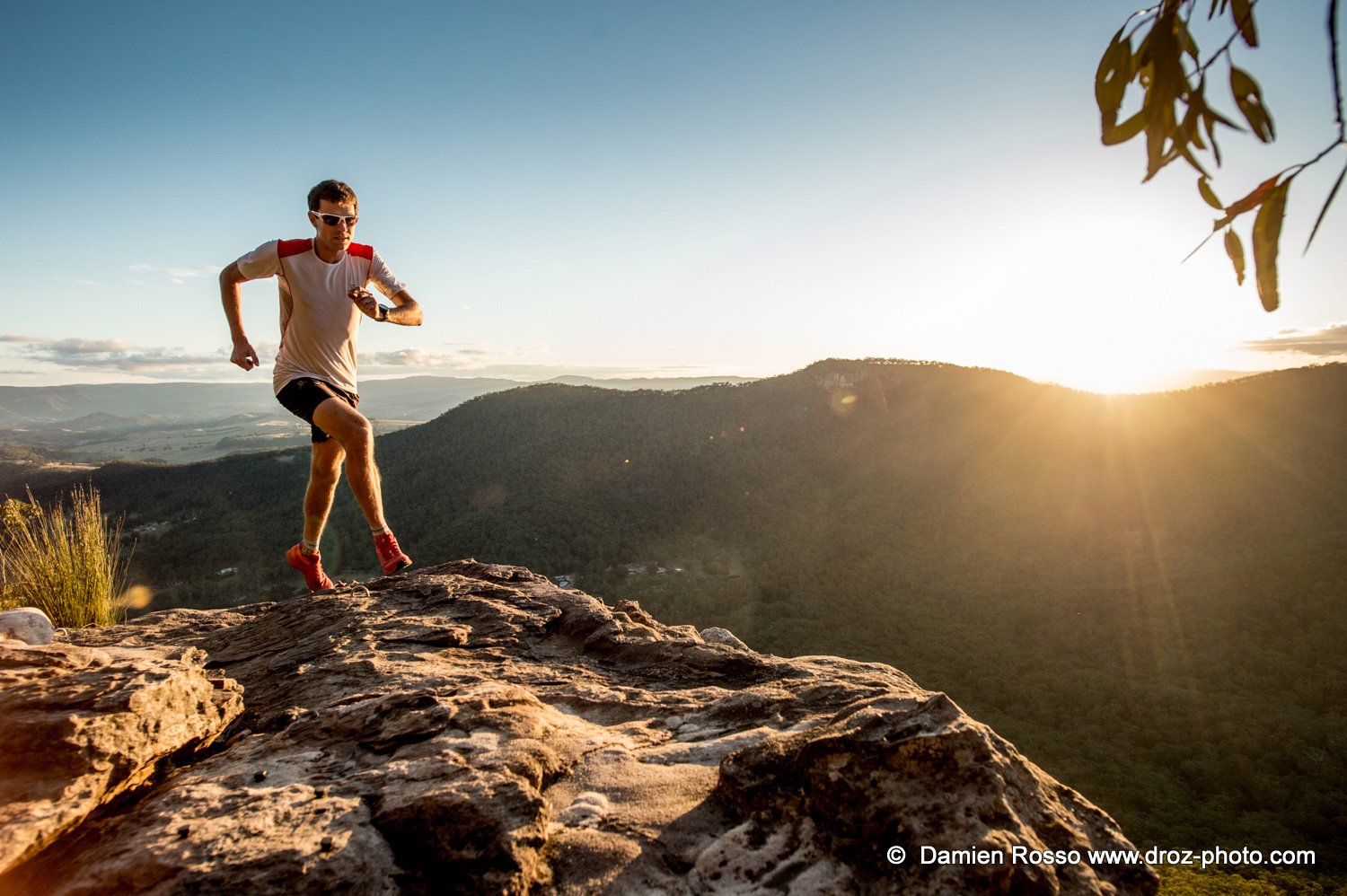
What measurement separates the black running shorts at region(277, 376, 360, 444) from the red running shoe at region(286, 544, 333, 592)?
1.02m

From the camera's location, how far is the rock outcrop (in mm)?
1662

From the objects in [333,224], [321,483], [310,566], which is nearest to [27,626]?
[310,566]

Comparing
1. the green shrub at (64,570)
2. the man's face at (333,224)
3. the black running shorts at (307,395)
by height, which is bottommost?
the green shrub at (64,570)

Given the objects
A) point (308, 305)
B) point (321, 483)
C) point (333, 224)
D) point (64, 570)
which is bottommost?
point (64, 570)

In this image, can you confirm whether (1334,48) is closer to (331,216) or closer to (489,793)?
(489,793)

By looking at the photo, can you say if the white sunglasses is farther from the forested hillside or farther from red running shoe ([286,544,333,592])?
the forested hillside

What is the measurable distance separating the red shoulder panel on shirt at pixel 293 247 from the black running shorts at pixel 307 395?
0.79 metres

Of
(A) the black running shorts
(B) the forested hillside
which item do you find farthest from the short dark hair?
(B) the forested hillside

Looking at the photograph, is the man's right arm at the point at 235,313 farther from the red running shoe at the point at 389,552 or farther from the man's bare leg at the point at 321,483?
the red running shoe at the point at 389,552

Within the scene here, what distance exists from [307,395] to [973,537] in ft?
100

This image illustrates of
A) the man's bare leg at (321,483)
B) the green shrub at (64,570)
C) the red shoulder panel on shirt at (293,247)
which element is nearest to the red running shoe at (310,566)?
the man's bare leg at (321,483)

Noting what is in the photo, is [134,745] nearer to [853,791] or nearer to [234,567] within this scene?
[853,791]

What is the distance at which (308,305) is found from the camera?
3963mm

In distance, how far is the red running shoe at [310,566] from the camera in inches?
179
